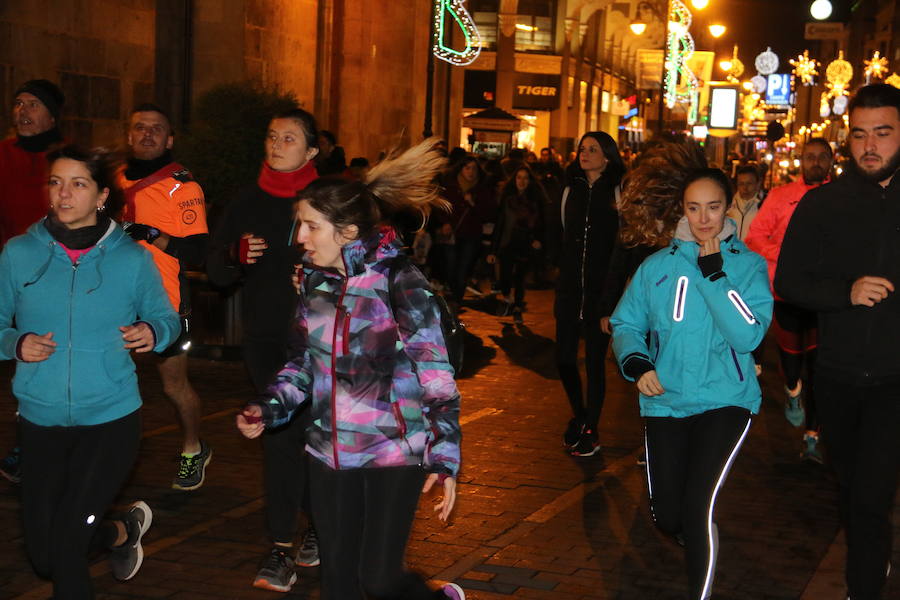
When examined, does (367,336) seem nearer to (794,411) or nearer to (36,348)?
(36,348)

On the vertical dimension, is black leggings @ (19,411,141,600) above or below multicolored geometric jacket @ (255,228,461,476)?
below

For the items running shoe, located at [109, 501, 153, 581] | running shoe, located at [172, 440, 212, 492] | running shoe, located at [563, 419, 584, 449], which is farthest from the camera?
running shoe, located at [563, 419, 584, 449]

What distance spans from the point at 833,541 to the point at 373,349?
359 cm

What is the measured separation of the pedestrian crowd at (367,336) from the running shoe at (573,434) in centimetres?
226

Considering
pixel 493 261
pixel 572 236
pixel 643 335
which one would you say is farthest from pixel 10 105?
pixel 643 335

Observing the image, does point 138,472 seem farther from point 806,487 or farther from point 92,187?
point 806,487

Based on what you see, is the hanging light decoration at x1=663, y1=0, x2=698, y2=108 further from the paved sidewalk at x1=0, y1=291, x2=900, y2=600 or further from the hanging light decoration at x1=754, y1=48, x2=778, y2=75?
the paved sidewalk at x1=0, y1=291, x2=900, y2=600

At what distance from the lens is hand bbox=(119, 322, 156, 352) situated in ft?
14.5

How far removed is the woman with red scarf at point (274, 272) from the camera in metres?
5.50

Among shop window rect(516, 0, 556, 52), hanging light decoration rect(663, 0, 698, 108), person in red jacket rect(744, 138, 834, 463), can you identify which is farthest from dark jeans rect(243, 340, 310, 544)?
hanging light decoration rect(663, 0, 698, 108)

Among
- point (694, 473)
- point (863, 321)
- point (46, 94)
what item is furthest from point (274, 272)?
point (863, 321)

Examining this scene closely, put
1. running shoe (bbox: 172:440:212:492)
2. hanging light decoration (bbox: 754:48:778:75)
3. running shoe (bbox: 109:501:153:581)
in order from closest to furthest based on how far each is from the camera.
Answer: running shoe (bbox: 109:501:153:581) < running shoe (bbox: 172:440:212:492) < hanging light decoration (bbox: 754:48:778:75)

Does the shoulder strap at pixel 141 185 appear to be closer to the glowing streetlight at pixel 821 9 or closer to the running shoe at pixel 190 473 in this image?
the running shoe at pixel 190 473

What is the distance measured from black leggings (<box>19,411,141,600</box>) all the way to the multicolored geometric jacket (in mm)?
784
